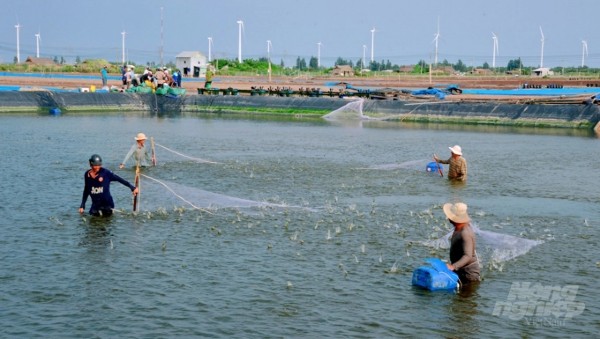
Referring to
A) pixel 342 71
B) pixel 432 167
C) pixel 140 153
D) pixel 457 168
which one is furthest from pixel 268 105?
pixel 342 71

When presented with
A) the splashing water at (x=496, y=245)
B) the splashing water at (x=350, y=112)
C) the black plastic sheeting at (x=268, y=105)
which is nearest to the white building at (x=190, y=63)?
the black plastic sheeting at (x=268, y=105)

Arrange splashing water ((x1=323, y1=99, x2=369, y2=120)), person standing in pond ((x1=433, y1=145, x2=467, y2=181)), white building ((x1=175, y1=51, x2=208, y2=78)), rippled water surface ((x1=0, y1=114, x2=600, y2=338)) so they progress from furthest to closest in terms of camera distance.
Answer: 1. white building ((x1=175, y1=51, x2=208, y2=78))
2. splashing water ((x1=323, y1=99, x2=369, y2=120))
3. person standing in pond ((x1=433, y1=145, x2=467, y2=181))
4. rippled water surface ((x1=0, y1=114, x2=600, y2=338))

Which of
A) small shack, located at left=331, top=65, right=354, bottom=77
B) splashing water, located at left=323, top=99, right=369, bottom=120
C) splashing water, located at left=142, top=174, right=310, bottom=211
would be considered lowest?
splashing water, located at left=142, top=174, right=310, bottom=211

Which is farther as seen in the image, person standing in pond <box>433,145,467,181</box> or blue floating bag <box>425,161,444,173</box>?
blue floating bag <box>425,161,444,173</box>

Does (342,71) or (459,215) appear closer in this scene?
(459,215)

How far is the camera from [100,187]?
14.8 m

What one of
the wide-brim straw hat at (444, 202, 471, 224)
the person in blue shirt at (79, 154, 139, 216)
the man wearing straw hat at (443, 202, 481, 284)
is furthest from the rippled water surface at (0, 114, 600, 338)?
the wide-brim straw hat at (444, 202, 471, 224)

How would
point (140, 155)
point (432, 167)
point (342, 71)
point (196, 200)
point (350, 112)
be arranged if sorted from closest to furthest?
point (196, 200), point (140, 155), point (432, 167), point (350, 112), point (342, 71)

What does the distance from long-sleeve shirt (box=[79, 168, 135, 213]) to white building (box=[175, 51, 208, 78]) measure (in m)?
76.7

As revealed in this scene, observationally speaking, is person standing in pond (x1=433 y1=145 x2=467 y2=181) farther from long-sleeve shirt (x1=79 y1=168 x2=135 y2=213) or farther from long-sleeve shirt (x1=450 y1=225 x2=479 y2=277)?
long-sleeve shirt (x1=450 y1=225 x2=479 y2=277)

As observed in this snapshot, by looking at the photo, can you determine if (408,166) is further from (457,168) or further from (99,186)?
(99,186)

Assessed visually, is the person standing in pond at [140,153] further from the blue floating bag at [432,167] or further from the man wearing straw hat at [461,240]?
the man wearing straw hat at [461,240]

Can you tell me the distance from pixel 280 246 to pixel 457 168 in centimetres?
913

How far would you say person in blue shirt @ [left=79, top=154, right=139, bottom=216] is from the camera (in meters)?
14.6
